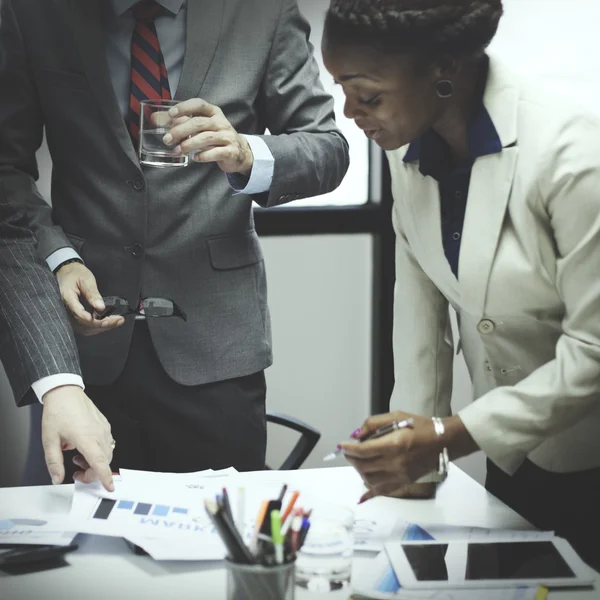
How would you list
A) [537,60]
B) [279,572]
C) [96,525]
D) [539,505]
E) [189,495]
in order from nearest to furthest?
[279,572], [96,525], [189,495], [539,505], [537,60]

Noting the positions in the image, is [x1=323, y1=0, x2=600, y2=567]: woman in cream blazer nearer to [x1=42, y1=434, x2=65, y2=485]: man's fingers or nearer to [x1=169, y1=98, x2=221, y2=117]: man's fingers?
[x1=169, y1=98, x2=221, y2=117]: man's fingers

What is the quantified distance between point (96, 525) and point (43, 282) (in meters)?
0.49

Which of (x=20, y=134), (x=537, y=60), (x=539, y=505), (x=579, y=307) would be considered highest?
(x=537, y=60)

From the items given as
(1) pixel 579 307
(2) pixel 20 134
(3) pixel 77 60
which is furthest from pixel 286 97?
(1) pixel 579 307

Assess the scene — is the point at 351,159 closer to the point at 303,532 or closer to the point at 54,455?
the point at 54,455

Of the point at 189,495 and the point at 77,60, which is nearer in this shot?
the point at 189,495

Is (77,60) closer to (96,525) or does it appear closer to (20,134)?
(20,134)

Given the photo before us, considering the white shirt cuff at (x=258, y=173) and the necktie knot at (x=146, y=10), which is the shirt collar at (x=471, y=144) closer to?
the white shirt cuff at (x=258, y=173)

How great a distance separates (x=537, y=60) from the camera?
1509 mm

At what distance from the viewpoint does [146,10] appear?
59.4 inches

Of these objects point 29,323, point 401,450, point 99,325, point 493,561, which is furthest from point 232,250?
point 493,561

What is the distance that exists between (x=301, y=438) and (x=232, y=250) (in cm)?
53

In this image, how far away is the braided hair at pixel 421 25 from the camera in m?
1.13

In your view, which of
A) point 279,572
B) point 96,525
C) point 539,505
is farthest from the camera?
point 539,505
